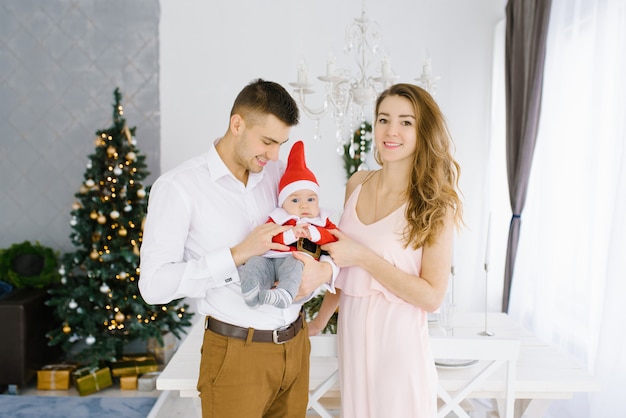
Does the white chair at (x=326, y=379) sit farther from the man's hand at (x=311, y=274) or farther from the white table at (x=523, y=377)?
the man's hand at (x=311, y=274)

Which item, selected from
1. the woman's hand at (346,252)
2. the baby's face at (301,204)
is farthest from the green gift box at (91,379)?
the woman's hand at (346,252)

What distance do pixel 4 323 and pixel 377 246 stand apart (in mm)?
3167

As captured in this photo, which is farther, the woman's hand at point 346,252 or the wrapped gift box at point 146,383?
the wrapped gift box at point 146,383

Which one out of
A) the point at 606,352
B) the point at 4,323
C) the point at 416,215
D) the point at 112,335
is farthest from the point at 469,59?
the point at 4,323

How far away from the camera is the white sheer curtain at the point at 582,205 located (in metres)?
2.68

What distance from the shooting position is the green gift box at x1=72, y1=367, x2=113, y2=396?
3.87m

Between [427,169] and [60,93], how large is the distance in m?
3.83

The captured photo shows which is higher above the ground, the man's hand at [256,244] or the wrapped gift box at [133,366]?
the man's hand at [256,244]

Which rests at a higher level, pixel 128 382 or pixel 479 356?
pixel 479 356

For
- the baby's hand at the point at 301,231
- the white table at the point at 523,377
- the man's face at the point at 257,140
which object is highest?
the man's face at the point at 257,140

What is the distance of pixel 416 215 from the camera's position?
5.59 feet

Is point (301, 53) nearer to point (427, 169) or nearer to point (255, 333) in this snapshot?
point (427, 169)

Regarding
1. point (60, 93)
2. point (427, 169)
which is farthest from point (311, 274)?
point (60, 93)

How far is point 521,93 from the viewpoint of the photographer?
12.9ft
